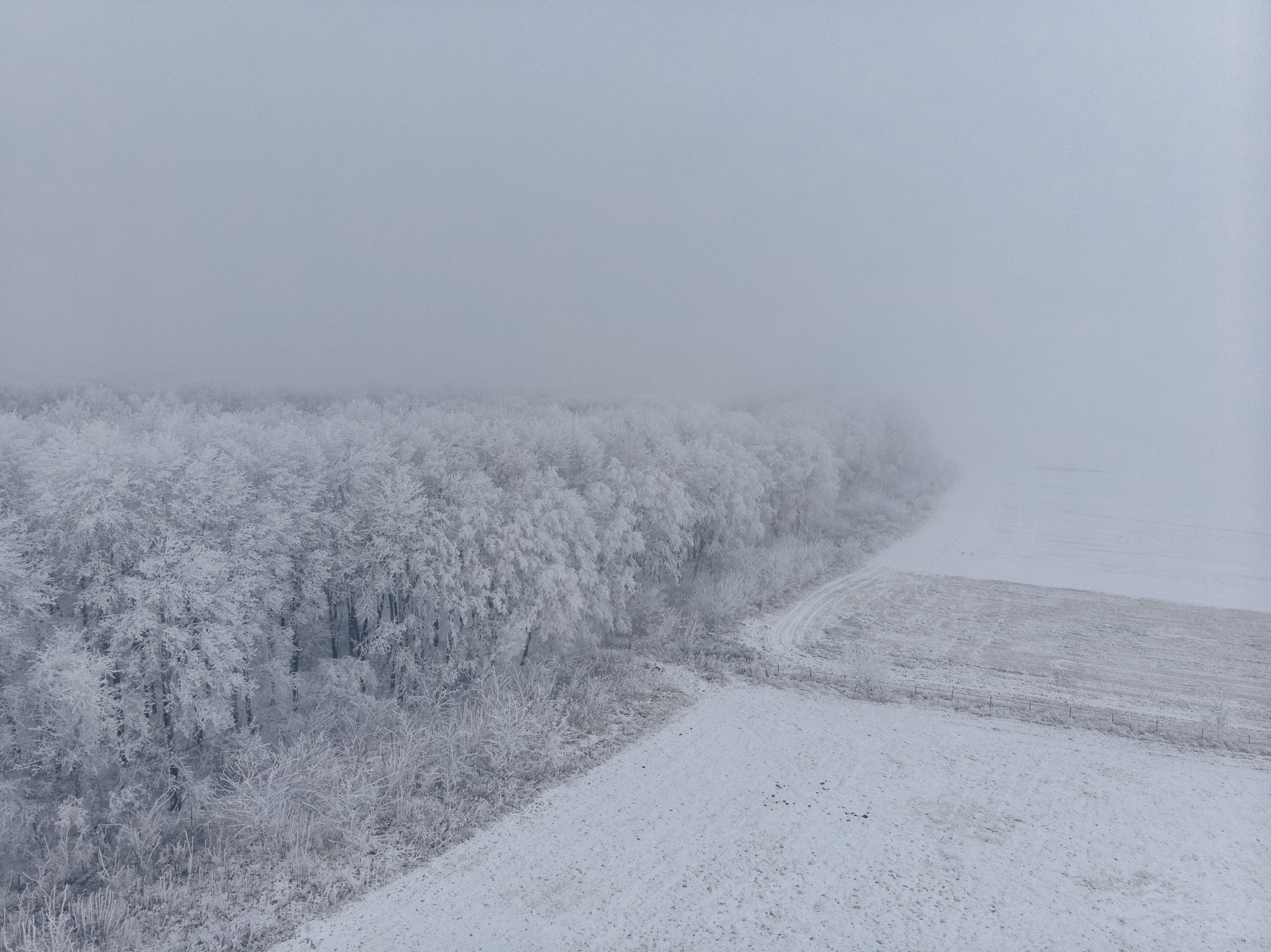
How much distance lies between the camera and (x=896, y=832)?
14.6 m

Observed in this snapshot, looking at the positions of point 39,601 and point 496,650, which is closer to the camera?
point 39,601

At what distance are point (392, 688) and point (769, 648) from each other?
1408 cm

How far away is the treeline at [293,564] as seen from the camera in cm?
1481

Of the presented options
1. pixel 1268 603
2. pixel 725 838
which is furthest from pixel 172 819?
pixel 1268 603

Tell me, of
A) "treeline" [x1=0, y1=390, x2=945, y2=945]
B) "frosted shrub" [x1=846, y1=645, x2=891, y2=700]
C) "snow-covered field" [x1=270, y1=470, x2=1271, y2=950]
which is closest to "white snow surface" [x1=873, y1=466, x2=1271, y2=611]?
"snow-covered field" [x1=270, y1=470, x2=1271, y2=950]

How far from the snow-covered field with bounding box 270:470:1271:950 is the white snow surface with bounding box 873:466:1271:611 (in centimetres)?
827

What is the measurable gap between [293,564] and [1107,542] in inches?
1898

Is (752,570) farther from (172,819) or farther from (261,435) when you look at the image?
(172,819)

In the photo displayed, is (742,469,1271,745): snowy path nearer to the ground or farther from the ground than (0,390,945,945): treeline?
nearer to the ground

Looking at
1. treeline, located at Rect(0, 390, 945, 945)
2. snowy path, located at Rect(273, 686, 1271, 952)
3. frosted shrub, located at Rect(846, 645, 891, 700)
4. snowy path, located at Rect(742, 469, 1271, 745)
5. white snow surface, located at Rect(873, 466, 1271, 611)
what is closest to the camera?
snowy path, located at Rect(273, 686, 1271, 952)

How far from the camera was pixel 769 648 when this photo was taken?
2566cm

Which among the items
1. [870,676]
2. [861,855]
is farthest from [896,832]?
[870,676]

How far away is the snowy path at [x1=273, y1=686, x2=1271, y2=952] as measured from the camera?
1171cm

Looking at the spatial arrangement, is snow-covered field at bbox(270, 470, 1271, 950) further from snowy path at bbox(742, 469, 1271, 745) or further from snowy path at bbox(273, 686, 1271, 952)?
snowy path at bbox(742, 469, 1271, 745)
